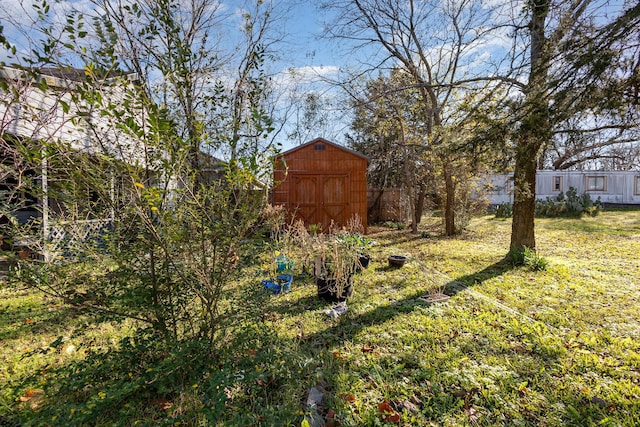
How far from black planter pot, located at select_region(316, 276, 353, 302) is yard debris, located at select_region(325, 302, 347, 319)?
20 centimetres

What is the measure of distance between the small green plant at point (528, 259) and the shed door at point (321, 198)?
17.5 ft

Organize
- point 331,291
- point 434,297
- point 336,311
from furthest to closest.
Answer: point 434,297 → point 331,291 → point 336,311

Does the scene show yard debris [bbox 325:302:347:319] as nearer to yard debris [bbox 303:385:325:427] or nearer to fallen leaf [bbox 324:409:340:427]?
yard debris [bbox 303:385:325:427]

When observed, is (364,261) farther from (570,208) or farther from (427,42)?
(570,208)

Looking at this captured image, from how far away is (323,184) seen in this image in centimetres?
1024

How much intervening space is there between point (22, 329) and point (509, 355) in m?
5.11

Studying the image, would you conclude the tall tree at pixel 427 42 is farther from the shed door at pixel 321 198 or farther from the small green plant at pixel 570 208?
the small green plant at pixel 570 208

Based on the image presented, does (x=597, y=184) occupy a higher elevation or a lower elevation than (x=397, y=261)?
higher

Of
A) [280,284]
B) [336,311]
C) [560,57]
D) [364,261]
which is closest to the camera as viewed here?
[560,57]

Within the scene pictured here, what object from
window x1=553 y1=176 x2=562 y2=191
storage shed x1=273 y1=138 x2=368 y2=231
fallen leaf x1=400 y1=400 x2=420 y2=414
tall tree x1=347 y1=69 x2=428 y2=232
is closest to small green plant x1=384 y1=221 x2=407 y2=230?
tall tree x1=347 y1=69 x2=428 y2=232

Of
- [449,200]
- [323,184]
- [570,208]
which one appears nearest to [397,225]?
[449,200]

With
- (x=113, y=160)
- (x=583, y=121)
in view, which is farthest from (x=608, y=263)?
(x=113, y=160)

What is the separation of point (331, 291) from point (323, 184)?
252 inches

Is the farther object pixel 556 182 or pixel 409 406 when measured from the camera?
pixel 556 182
